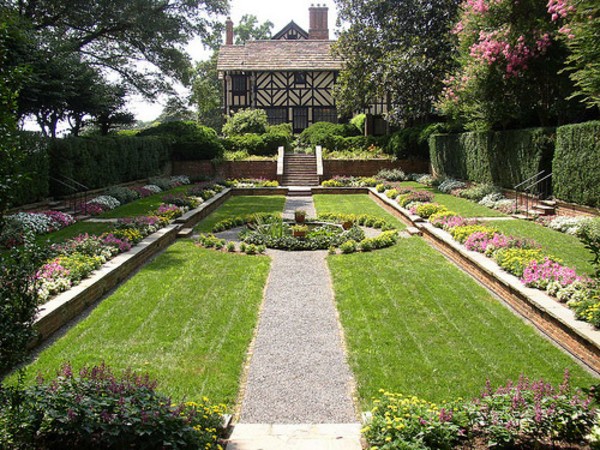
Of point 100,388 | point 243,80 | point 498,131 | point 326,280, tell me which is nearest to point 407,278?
point 326,280

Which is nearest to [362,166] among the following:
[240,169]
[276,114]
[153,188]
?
[240,169]

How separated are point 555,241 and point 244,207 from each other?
40.2 ft

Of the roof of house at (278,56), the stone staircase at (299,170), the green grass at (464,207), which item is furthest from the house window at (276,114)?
the green grass at (464,207)

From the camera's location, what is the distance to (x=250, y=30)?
223 ft

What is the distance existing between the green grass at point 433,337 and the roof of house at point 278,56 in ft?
110

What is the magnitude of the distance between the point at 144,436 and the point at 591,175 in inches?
517

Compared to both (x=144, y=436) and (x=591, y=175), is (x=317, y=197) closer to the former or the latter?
(x=591, y=175)

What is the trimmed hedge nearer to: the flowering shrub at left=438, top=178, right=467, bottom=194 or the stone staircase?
the stone staircase

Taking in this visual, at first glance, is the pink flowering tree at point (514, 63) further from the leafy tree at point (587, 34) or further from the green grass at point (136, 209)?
the green grass at point (136, 209)

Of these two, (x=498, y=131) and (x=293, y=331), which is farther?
(x=498, y=131)

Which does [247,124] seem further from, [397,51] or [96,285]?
[96,285]

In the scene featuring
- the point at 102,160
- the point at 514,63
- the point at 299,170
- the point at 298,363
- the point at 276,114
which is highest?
the point at 276,114

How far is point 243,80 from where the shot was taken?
43.1m

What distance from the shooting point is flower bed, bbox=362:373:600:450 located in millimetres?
4051
